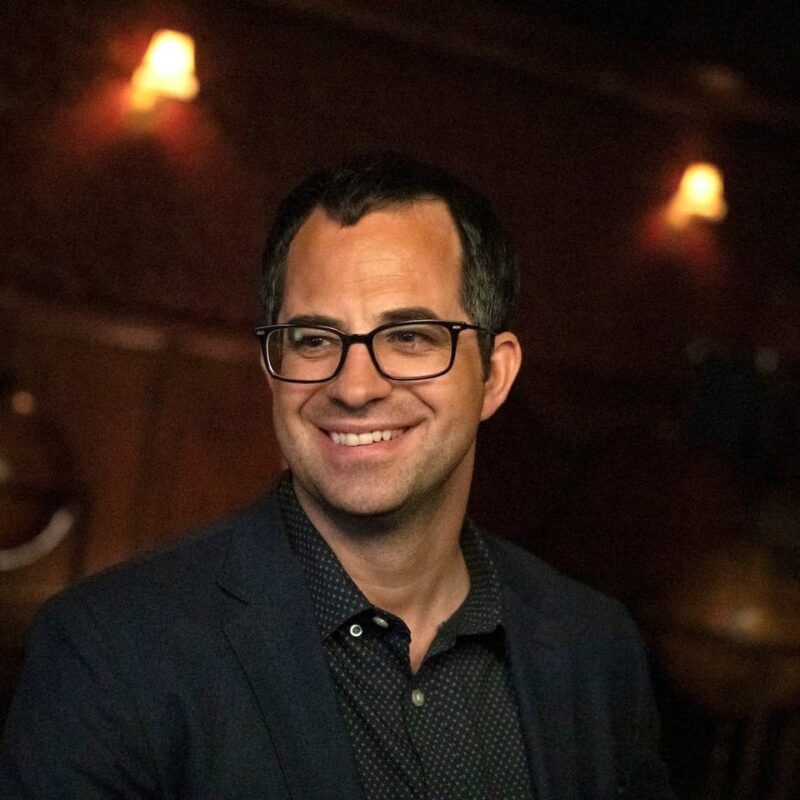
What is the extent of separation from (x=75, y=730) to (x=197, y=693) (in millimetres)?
187

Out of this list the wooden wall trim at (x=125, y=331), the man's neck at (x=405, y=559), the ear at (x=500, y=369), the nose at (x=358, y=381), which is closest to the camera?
the nose at (x=358, y=381)

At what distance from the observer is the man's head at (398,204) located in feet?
6.89

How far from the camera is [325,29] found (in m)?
4.03

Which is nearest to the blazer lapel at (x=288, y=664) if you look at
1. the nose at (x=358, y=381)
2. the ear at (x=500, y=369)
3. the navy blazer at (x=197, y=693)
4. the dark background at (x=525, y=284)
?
the navy blazer at (x=197, y=693)

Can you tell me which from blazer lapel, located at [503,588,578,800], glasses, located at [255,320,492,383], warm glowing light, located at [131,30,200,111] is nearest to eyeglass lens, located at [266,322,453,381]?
glasses, located at [255,320,492,383]

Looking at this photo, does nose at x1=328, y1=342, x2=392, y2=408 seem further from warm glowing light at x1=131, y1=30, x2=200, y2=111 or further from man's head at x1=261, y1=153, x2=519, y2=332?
warm glowing light at x1=131, y1=30, x2=200, y2=111

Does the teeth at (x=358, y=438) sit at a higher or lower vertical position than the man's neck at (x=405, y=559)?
higher

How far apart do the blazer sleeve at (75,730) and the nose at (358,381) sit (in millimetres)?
536

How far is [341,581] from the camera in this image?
1.98 metres

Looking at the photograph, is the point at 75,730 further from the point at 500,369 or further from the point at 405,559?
the point at 500,369

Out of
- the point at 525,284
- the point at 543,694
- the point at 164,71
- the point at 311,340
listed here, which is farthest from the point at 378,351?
the point at 525,284

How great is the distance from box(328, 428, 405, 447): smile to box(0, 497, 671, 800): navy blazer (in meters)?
0.19

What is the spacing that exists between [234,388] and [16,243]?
82 centimetres

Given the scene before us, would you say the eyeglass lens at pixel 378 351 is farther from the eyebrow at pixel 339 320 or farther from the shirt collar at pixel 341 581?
the shirt collar at pixel 341 581
